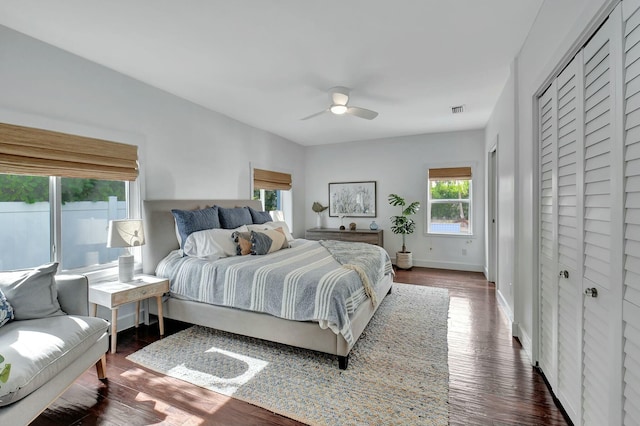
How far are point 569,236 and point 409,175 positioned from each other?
439 centimetres

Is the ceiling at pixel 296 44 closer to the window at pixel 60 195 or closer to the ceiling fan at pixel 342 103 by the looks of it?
the ceiling fan at pixel 342 103

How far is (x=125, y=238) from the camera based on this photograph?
2775 mm

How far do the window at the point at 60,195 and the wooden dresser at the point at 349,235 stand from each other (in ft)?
12.2

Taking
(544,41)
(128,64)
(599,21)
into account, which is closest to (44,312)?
(128,64)

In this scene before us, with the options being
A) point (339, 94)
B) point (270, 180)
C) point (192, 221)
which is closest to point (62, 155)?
point (192, 221)

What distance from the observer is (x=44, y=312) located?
195 centimetres

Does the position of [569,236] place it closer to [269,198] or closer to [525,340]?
[525,340]

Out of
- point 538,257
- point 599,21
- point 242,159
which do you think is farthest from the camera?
point 242,159

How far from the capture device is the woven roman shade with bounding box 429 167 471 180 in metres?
5.55

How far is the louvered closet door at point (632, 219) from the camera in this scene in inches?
42.9

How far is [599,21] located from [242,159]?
4.31 m

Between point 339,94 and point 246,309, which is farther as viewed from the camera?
point 339,94

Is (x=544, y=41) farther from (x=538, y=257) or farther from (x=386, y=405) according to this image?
(x=386, y=405)

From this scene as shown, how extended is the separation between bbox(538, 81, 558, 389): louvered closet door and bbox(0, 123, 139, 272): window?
12.2 feet
